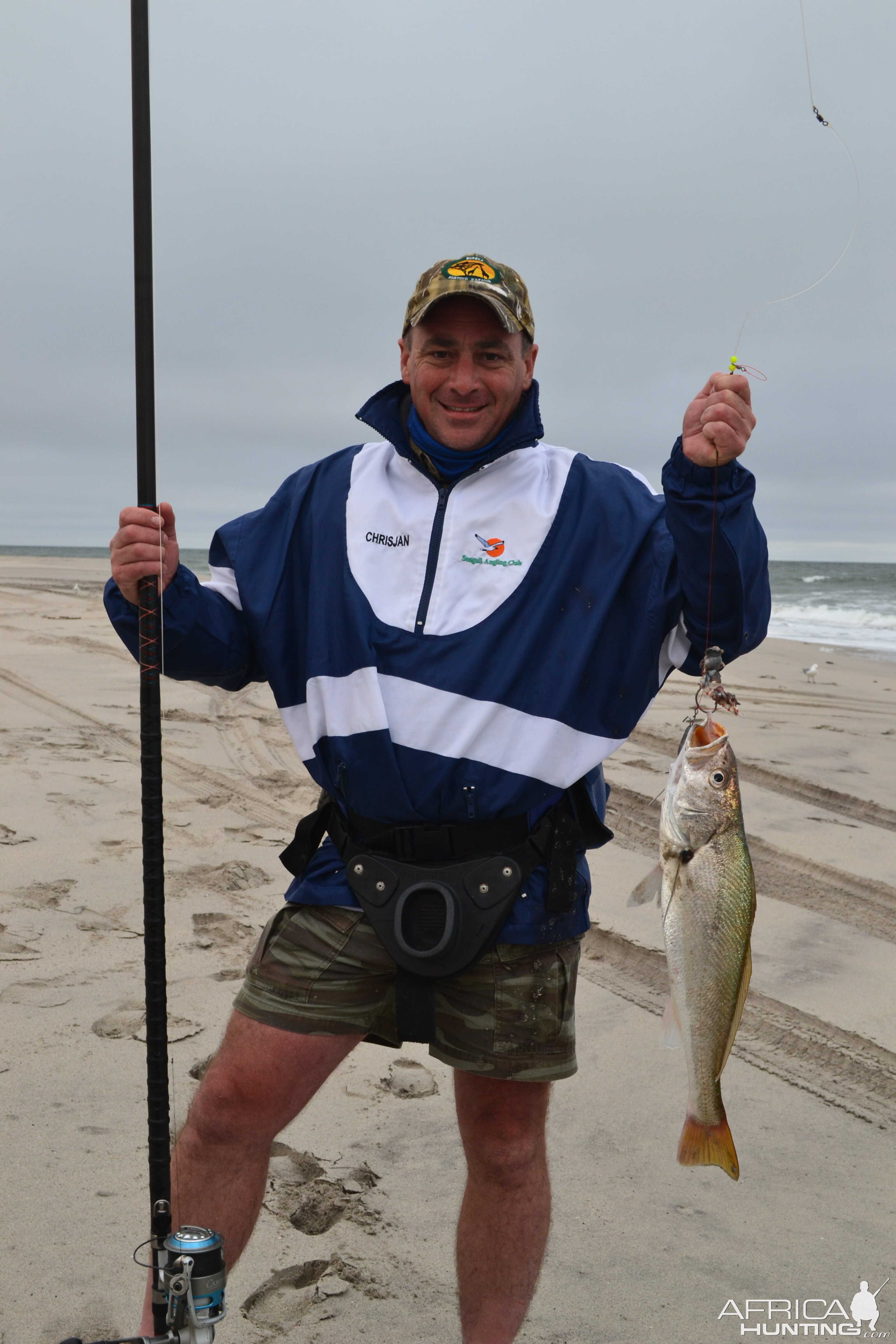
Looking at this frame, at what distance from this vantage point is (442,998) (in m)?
2.49

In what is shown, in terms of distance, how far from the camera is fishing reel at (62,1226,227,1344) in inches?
80.1

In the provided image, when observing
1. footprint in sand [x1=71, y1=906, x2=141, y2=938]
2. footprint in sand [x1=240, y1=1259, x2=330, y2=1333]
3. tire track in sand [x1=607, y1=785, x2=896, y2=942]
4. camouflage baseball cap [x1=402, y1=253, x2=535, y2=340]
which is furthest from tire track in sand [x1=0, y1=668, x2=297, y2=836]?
camouflage baseball cap [x1=402, y1=253, x2=535, y2=340]

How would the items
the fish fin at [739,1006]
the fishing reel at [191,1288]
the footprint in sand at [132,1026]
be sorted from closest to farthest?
1. the fishing reel at [191,1288]
2. the fish fin at [739,1006]
3. the footprint in sand at [132,1026]

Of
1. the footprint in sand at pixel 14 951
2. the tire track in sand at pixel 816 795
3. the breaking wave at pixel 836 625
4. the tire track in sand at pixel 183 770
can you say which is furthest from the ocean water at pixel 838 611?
the footprint in sand at pixel 14 951

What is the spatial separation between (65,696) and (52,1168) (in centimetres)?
671

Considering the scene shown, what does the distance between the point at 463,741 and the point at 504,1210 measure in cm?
110

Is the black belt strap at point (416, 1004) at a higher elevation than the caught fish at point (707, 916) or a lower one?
lower

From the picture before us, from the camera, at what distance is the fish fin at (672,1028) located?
2203mm

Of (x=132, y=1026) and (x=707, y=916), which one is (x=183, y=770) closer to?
(x=132, y=1026)

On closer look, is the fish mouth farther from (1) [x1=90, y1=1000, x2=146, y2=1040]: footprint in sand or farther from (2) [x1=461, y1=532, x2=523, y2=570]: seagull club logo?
(1) [x1=90, y1=1000, x2=146, y2=1040]: footprint in sand

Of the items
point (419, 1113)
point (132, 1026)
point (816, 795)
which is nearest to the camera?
point (419, 1113)

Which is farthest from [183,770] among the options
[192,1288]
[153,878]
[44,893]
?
[192,1288]

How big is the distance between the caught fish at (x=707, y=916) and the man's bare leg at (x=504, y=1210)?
17.6 inches

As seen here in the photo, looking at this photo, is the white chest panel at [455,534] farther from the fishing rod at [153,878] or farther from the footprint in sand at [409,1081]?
the footprint in sand at [409,1081]
